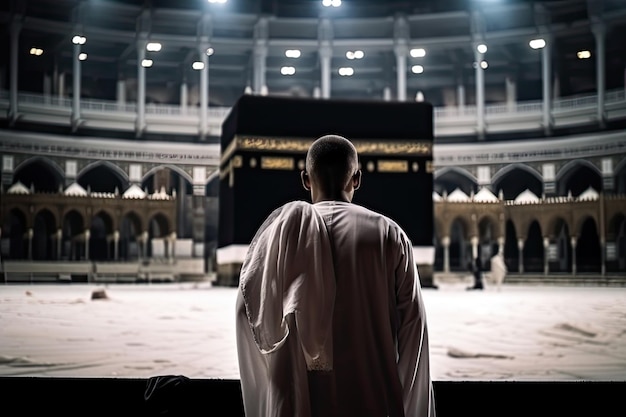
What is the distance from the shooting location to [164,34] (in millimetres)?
4574

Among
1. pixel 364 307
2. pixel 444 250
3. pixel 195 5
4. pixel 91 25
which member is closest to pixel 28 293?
pixel 91 25

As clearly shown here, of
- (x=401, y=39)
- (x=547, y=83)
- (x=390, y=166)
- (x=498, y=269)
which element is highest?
(x=401, y=39)

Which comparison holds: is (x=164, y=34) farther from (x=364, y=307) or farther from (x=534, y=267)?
(x=364, y=307)

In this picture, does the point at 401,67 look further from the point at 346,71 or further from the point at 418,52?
the point at 346,71

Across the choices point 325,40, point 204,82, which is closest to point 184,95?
point 204,82

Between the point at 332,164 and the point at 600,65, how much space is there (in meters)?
3.22

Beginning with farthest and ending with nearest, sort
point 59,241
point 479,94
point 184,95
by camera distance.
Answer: point 479,94, point 184,95, point 59,241

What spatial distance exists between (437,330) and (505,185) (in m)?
1.12

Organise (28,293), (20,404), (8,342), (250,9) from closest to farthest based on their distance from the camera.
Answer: (20,404) < (8,342) < (28,293) < (250,9)

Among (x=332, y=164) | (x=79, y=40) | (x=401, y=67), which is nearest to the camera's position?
(x=332, y=164)

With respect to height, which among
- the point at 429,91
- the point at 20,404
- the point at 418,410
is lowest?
the point at 20,404

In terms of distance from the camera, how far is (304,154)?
4941mm

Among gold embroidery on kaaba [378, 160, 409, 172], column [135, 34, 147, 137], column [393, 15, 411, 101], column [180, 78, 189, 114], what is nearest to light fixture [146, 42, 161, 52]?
column [135, 34, 147, 137]

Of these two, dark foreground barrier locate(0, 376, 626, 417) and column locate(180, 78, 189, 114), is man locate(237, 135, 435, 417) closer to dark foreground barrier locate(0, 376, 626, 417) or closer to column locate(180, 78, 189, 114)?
dark foreground barrier locate(0, 376, 626, 417)
